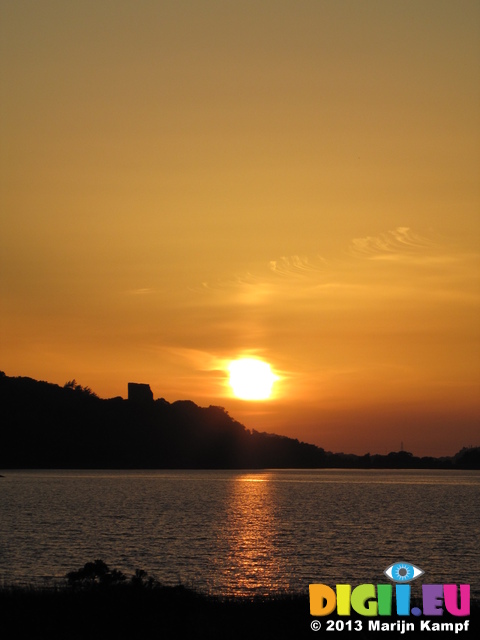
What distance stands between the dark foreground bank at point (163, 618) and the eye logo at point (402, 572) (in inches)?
1189

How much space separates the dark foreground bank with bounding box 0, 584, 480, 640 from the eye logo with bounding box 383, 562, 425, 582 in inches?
1189

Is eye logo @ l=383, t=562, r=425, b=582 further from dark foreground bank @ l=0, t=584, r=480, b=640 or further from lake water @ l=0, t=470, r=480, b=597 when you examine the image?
dark foreground bank @ l=0, t=584, r=480, b=640

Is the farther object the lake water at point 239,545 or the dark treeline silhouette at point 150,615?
the lake water at point 239,545

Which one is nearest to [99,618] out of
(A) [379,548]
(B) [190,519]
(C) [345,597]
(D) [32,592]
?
(D) [32,592]

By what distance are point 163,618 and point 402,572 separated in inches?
1756

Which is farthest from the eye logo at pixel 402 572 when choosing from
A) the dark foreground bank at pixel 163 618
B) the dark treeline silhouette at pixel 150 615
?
the dark foreground bank at pixel 163 618

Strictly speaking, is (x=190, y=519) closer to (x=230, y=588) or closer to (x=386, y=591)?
(x=230, y=588)

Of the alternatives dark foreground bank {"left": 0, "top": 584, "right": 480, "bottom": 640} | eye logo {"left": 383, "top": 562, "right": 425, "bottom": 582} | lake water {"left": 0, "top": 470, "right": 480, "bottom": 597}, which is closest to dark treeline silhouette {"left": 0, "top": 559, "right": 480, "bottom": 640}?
dark foreground bank {"left": 0, "top": 584, "right": 480, "bottom": 640}

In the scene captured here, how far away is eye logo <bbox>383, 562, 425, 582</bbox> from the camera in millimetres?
67312

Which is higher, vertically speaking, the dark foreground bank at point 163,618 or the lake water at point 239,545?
the dark foreground bank at point 163,618

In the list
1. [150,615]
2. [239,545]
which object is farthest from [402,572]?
[150,615]

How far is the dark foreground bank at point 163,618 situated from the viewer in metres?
31.4

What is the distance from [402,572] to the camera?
73000mm

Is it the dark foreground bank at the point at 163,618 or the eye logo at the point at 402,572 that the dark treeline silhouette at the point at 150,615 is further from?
the eye logo at the point at 402,572
